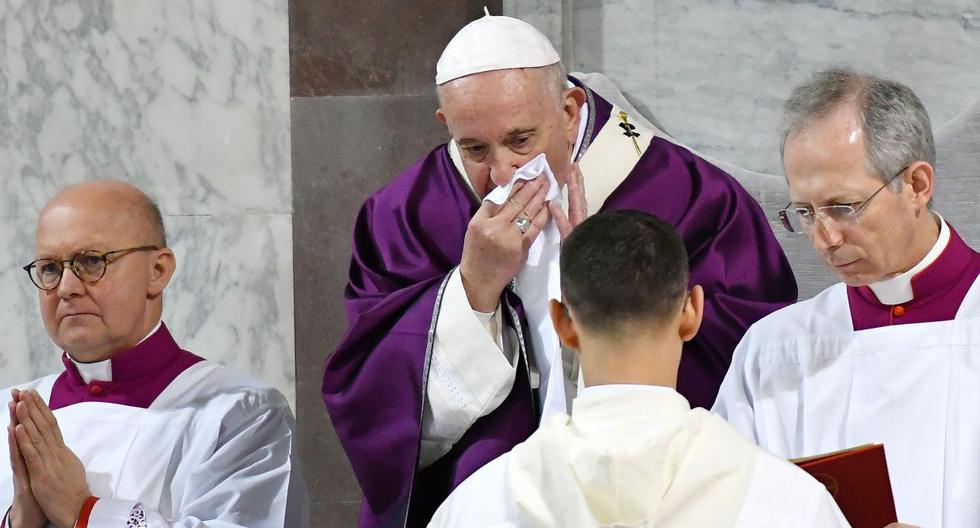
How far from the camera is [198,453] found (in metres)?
4.13

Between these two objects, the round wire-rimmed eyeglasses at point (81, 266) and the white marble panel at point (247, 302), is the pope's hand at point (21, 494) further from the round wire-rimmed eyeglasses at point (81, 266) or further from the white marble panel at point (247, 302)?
the white marble panel at point (247, 302)

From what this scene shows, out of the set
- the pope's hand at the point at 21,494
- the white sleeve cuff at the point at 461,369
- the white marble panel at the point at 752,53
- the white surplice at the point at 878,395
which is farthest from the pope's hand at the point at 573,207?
the pope's hand at the point at 21,494

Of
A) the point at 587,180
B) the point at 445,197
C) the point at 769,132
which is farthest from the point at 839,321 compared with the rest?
the point at 769,132

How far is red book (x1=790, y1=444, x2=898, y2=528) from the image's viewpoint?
114 inches

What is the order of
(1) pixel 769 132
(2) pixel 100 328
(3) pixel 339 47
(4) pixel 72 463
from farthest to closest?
(3) pixel 339 47
(1) pixel 769 132
(2) pixel 100 328
(4) pixel 72 463

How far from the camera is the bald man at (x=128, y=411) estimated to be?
3.96 m

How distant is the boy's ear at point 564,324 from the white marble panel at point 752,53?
2597mm

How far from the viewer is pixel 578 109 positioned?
14.1ft

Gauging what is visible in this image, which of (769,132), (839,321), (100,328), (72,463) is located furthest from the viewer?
(769,132)

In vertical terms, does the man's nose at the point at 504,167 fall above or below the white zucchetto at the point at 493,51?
below

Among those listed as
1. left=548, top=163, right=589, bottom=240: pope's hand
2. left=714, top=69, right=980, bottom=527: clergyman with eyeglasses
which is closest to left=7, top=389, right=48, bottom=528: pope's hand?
left=548, top=163, right=589, bottom=240: pope's hand

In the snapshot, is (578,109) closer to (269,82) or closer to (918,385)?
(918,385)

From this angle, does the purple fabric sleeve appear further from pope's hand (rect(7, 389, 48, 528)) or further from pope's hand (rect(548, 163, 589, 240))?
pope's hand (rect(7, 389, 48, 528))

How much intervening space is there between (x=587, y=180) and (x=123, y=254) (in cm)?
133
